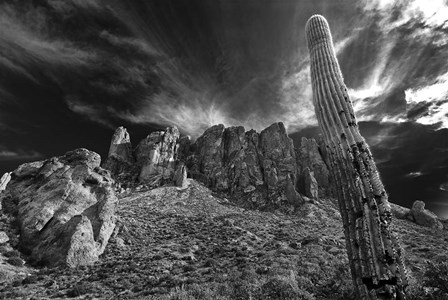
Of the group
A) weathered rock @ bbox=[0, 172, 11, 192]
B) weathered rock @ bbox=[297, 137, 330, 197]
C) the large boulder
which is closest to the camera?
the large boulder

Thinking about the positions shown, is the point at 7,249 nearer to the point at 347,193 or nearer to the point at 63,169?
the point at 63,169

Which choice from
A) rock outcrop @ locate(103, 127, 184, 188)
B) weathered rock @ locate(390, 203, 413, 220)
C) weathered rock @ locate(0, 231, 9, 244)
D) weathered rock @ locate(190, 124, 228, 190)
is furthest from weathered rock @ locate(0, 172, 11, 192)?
weathered rock @ locate(390, 203, 413, 220)

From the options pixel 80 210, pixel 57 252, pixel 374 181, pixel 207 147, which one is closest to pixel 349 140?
pixel 374 181

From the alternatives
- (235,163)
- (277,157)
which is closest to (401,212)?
(277,157)

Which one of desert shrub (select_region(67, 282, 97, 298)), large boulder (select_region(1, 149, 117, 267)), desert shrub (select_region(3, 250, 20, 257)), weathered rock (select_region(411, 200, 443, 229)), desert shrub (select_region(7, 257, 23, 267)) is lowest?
desert shrub (select_region(67, 282, 97, 298))

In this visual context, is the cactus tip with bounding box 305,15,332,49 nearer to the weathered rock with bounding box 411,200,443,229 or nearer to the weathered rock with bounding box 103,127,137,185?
the weathered rock with bounding box 411,200,443,229

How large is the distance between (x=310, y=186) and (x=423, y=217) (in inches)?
1111

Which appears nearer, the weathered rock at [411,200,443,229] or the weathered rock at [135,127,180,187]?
the weathered rock at [411,200,443,229]

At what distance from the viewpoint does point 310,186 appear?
76.4 meters

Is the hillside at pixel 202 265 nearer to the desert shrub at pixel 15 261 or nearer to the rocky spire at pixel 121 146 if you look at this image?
the desert shrub at pixel 15 261

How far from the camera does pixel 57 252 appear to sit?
2166 cm

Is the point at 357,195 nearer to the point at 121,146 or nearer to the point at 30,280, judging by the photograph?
the point at 30,280

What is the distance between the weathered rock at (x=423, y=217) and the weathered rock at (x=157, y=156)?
70.3 metres

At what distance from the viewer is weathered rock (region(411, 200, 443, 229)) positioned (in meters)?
53.7
